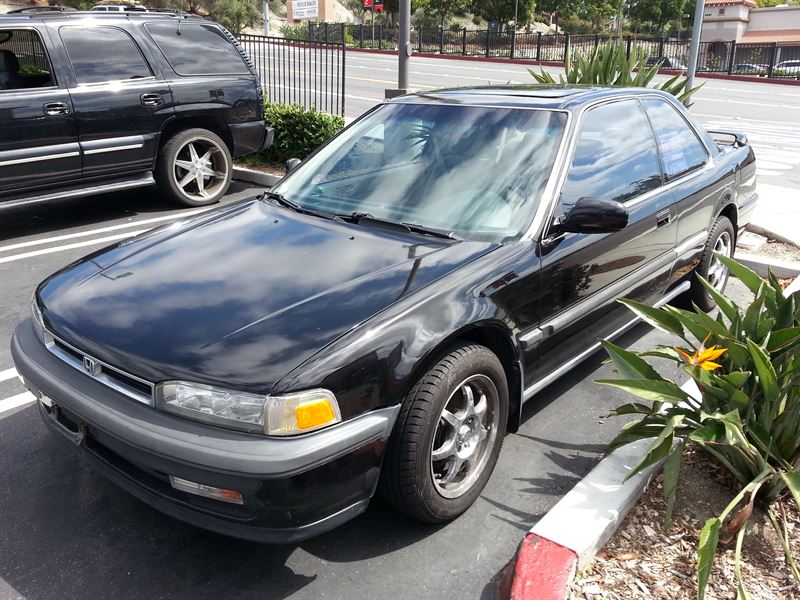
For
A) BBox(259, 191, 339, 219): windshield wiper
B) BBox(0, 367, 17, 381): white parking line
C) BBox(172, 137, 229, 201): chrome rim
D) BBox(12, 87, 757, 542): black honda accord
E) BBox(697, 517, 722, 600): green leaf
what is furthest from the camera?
BBox(172, 137, 229, 201): chrome rim

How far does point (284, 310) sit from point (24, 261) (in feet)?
14.5

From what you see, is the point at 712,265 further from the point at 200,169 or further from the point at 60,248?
the point at 60,248

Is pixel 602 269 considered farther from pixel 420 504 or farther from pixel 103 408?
pixel 103 408

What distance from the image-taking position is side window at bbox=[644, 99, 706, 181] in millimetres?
4441

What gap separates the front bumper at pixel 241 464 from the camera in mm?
2291

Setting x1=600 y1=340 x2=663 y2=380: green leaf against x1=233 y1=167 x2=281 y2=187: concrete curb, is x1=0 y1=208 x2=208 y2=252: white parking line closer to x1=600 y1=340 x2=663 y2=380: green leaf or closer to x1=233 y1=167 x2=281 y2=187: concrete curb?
x1=233 y1=167 x2=281 y2=187: concrete curb

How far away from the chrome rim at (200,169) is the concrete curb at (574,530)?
599 cm

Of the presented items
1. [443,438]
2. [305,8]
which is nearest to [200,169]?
[443,438]

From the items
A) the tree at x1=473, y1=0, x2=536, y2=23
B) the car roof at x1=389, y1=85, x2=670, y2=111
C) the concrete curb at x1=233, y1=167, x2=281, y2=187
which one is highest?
the tree at x1=473, y1=0, x2=536, y2=23

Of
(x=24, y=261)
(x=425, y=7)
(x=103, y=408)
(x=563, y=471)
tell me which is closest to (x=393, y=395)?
(x=103, y=408)

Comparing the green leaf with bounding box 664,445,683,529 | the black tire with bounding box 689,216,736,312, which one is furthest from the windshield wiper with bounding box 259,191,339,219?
the black tire with bounding box 689,216,736,312

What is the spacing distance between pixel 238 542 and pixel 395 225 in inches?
61.2

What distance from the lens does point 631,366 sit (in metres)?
2.95

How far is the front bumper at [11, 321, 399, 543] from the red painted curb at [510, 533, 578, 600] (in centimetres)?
59
